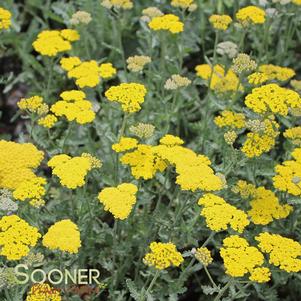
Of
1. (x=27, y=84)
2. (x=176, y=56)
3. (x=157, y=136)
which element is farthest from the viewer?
(x=27, y=84)

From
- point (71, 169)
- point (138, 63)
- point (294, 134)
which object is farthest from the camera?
point (138, 63)

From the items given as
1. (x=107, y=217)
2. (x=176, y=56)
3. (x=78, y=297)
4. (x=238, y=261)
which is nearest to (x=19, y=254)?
(x=78, y=297)

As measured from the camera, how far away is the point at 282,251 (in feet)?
10.2

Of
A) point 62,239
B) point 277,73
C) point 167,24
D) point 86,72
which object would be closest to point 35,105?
point 86,72

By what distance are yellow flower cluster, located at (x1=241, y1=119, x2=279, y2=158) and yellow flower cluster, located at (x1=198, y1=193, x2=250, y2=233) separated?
43cm

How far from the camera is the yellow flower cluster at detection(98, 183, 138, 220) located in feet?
9.96

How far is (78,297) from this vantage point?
3424 millimetres

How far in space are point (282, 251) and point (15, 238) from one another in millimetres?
1287

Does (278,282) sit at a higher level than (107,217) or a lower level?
higher

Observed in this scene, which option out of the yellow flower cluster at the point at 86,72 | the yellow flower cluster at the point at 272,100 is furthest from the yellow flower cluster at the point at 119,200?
the yellow flower cluster at the point at 86,72

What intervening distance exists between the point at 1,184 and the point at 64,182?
0.39 m

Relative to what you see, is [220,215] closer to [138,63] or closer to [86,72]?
[138,63]

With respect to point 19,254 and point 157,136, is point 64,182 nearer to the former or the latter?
point 19,254

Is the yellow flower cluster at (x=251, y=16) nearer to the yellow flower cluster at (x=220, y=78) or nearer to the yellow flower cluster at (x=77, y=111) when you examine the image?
the yellow flower cluster at (x=220, y=78)
